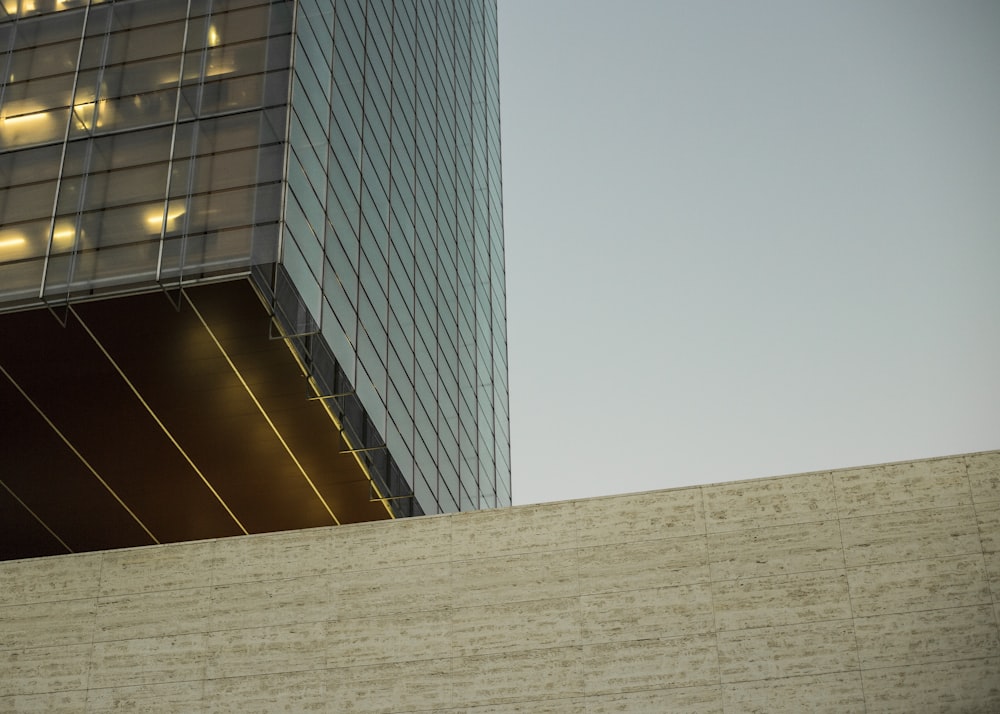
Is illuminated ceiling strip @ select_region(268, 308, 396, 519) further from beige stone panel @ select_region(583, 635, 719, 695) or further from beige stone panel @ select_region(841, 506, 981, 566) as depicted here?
beige stone panel @ select_region(841, 506, 981, 566)

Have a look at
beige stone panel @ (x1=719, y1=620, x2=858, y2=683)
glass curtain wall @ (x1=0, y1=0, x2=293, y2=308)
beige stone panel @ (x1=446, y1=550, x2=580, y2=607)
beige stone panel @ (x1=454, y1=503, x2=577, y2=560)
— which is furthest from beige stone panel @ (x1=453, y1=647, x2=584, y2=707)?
glass curtain wall @ (x1=0, y1=0, x2=293, y2=308)

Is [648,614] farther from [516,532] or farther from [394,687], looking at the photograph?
[394,687]

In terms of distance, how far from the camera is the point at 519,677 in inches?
830

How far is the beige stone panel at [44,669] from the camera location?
22.6 meters

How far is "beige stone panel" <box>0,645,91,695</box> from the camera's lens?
22625 millimetres

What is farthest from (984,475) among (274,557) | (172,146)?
(172,146)

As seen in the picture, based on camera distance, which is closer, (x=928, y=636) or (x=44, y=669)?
Result: (x=928, y=636)

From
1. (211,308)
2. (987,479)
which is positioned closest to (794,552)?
(987,479)

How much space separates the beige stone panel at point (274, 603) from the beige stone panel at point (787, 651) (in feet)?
22.5

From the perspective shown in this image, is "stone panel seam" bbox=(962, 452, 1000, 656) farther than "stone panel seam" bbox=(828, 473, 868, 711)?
Yes

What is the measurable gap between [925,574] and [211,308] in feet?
51.5

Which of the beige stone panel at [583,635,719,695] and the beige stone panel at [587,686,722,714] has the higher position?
A: the beige stone panel at [583,635,719,695]

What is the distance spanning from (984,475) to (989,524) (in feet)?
2.81

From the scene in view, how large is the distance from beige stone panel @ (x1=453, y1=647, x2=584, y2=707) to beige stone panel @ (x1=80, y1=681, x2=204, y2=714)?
15.2 ft
